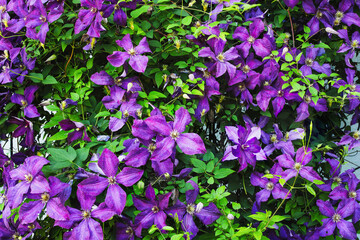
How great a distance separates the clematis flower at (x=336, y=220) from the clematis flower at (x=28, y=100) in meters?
0.98

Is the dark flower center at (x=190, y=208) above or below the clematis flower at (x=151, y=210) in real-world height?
below

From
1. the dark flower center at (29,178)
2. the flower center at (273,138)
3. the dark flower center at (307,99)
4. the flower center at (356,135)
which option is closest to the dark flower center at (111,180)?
the dark flower center at (29,178)

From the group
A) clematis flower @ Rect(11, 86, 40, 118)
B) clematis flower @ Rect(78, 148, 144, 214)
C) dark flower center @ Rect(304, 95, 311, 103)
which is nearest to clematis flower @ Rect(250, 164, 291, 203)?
dark flower center @ Rect(304, 95, 311, 103)

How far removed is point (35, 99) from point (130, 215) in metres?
0.60

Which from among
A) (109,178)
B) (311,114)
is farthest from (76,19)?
(311,114)

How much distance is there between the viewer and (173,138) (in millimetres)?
1146

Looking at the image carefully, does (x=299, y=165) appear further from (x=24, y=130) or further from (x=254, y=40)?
(x=24, y=130)

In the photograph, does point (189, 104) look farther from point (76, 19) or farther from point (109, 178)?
point (76, 19)

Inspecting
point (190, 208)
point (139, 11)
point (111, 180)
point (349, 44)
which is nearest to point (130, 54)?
point (139, 11)

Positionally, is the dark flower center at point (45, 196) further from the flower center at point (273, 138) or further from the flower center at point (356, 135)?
the flower center at point (356, 135)

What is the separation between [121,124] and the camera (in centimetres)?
125

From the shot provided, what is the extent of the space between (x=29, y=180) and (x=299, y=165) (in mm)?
808

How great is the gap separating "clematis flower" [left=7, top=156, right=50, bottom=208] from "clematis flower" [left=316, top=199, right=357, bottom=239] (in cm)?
86

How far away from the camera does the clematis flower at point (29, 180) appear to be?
1.12 m
